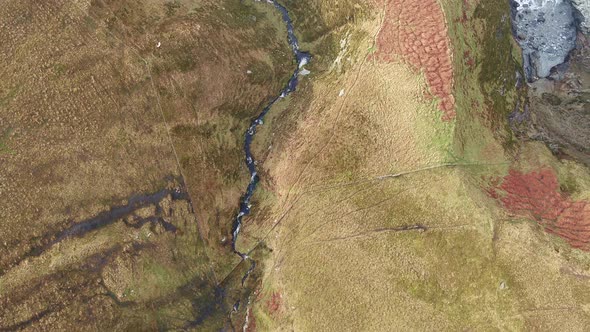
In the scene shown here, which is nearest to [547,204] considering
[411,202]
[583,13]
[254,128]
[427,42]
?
[411,202]

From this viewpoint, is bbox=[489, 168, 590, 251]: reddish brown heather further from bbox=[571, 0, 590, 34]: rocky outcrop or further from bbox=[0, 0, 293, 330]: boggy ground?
bbox=[0, 0, 293, 330]: boggy ground

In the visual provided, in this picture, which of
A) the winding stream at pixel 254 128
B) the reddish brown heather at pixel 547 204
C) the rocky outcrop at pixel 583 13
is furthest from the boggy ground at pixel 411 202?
the rocky outcrop at pixel 583 13

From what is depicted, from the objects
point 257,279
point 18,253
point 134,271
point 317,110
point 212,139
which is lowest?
point 257,279

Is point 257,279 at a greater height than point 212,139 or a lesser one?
lesser

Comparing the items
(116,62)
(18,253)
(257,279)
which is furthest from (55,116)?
(257,279)

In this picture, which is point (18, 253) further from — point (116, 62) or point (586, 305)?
point (586, 305)

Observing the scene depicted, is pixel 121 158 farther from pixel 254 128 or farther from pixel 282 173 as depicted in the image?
pixel 282 173
